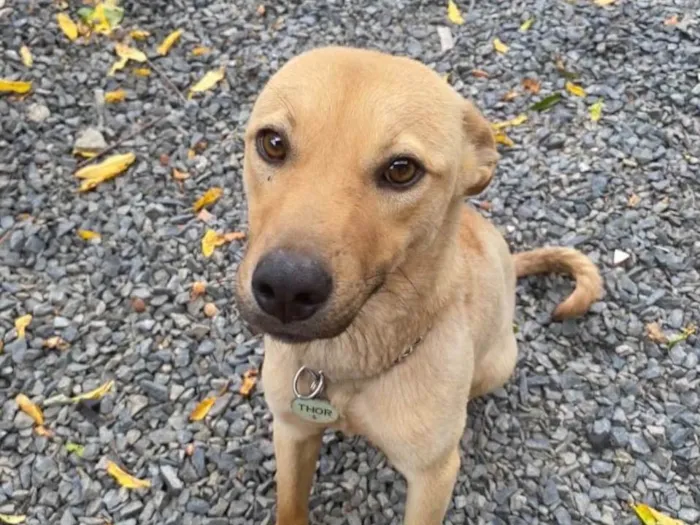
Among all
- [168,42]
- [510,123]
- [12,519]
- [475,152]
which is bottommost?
[12,519]

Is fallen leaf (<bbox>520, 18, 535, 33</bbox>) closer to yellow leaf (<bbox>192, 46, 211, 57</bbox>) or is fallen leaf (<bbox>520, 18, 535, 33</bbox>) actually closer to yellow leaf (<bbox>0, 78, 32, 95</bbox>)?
yellow leaf (<bbox>192, 46, 211, 57</bbox>)

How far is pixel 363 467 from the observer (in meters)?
3.79

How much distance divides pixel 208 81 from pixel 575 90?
7.72 feet

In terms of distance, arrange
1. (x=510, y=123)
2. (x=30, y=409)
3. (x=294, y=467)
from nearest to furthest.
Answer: (x=294, y=467), (x=30, y=409), (x=510, y=123)

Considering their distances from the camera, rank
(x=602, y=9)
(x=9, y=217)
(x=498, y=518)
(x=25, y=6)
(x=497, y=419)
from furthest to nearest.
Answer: (x=602, y=9)
(x=25, y=6)
(x=9, y=217)
(x=497, y=419)
(x=498, y=518)

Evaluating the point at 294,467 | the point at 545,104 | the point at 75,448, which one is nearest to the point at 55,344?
the point at 75,448

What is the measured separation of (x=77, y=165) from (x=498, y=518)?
3.03 meters

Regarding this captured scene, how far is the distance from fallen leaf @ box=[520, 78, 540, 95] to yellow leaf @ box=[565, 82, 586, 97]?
0.19 m

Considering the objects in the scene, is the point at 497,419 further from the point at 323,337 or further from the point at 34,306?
the point at 34,306

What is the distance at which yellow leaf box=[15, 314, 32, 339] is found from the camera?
4.14 m

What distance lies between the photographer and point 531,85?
18.2 feet

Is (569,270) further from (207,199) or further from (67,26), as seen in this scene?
(67,26)

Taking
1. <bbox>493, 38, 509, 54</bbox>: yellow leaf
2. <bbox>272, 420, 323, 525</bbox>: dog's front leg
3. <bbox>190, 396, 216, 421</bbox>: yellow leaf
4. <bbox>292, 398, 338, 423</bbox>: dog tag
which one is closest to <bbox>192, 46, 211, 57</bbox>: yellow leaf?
<bbox>493, 38, 509, 54</bbox>: yellow leaf

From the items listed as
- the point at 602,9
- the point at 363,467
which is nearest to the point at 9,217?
the point at 363,467
